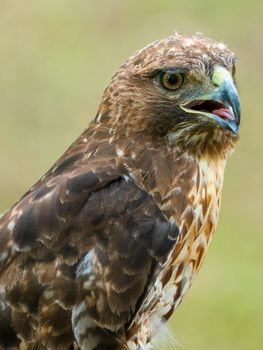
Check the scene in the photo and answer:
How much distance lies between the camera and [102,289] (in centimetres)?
754

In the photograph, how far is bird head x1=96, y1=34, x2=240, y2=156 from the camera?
757 cm

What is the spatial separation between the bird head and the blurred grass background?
4.88 m

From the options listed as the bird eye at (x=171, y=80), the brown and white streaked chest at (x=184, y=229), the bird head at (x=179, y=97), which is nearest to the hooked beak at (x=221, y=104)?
the bird head at (x=179, y=97)

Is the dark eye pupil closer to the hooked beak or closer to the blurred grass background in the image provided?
the hooked beak

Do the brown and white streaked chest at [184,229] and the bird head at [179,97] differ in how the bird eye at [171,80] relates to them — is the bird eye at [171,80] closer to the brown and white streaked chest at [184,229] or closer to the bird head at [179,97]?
the bird head at [179,97]

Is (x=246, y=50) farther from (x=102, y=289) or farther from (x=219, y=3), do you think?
(x=102, y=289)

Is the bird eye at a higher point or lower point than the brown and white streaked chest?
higher

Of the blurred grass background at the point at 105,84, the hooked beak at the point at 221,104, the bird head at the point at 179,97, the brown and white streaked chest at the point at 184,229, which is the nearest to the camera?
the hooked beak at the point at 221,104

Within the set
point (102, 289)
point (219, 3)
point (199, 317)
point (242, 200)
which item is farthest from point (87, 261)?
point (219, 3)

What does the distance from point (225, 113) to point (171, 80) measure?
34cm

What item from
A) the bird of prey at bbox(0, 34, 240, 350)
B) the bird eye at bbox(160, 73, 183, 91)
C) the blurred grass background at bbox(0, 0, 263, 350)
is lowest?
the blurred grass background at bbox(0, 0, 263, 350)

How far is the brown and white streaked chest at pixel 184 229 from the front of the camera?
769cm

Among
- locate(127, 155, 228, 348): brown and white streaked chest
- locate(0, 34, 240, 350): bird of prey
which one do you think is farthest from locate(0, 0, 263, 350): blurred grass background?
locate(0, 34, 240, 350): bird of prey

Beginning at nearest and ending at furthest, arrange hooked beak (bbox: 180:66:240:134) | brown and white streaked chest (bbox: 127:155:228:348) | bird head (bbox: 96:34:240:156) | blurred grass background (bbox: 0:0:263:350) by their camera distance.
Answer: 1. hooked beak (bbox: 180:66:240:134)
2. bird head (bbox: 96:34:240:156)
3. brown and white streaked chest (bbox: 127:155:228:348)
4. blurred grass background (bbox: 0:0:263:350)
